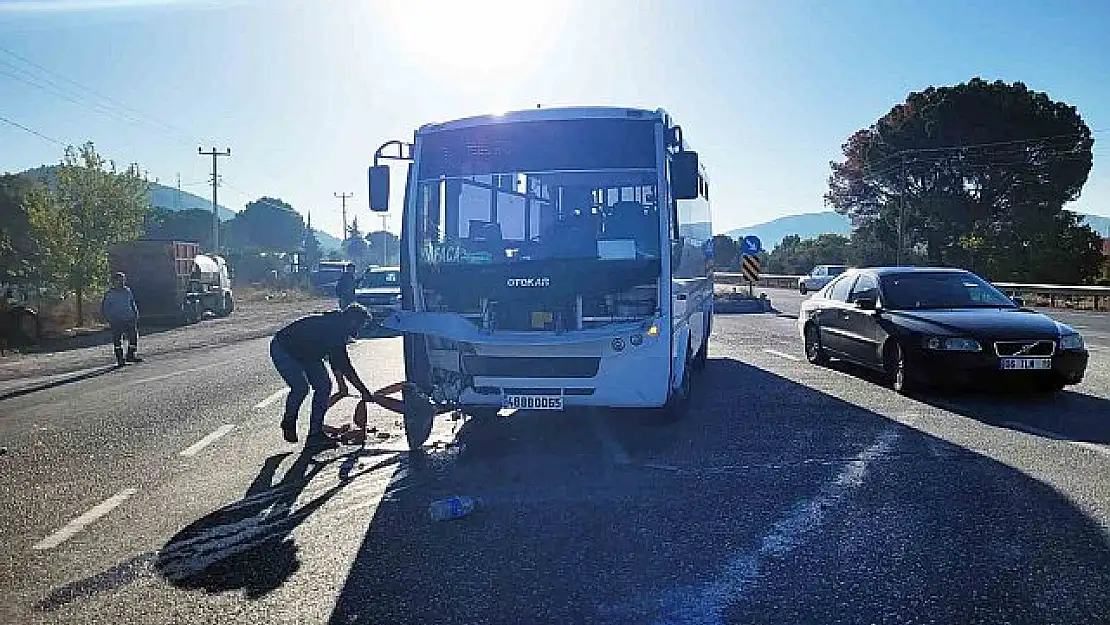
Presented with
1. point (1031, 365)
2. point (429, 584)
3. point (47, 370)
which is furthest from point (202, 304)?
point (429, 584)

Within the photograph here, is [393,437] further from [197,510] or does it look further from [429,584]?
[429,584]

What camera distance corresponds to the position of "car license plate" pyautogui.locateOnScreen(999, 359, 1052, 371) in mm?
10172

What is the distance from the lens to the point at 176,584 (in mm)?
4914

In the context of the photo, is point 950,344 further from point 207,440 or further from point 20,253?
point 20,253

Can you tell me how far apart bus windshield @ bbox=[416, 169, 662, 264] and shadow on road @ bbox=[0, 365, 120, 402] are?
818 cm

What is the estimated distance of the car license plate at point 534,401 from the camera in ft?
26.9

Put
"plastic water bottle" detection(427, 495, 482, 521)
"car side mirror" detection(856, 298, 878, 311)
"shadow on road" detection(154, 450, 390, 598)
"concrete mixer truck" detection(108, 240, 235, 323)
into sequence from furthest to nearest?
"concrete mixer truck" detection(108, 240, 235, 323) → "car side mirror" detection(856, 298, 878, 311) → "plastic water bottle" detection(427, 495, 482, 521) → "shadow on road" detection(154, 450, 390, 598)

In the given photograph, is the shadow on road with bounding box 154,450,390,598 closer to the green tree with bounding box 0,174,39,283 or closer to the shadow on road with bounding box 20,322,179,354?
the shadow on road with bounding box 20,322,179,354

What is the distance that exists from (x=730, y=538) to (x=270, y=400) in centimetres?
788

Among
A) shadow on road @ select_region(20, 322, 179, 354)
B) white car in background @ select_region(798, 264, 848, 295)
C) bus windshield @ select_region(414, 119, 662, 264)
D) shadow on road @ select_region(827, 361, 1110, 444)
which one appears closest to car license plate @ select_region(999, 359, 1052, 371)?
shadow on road @ select_region(827, 361, 1110, 444)

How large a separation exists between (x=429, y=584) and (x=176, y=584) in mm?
1268

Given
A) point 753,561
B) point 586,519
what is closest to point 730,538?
point 753,561

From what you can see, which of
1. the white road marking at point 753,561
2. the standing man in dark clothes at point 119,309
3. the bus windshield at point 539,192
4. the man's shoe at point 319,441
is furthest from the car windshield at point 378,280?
the white road marking at point 753,561

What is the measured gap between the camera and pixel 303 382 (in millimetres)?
8977
